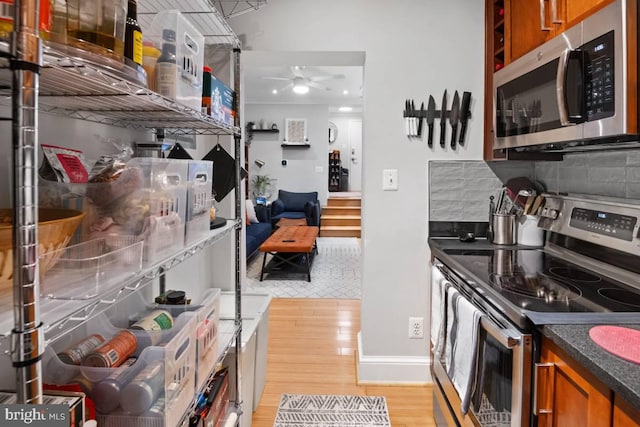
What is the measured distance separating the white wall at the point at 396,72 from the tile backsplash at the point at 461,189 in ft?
0.18

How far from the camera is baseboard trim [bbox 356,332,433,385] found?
244cm

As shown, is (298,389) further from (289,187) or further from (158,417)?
(289,187)

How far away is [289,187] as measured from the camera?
347 inches

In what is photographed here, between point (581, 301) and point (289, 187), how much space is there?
305 inches

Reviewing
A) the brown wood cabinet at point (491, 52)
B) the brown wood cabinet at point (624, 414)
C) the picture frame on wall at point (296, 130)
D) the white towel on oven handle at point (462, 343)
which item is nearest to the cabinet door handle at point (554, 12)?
the brown wood cabinet at point (491, 52)

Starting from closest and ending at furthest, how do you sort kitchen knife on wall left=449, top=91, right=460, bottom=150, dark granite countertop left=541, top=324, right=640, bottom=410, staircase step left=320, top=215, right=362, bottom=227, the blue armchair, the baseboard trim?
dark granite countertop left=541, top=324, right=640, bottom=410 < kitchen knife on wall left=449, top=91, right=460, bottom=150 < the baseboard trim < the blue armchair < staircase step left=320, top=215, right=362, bottom=227

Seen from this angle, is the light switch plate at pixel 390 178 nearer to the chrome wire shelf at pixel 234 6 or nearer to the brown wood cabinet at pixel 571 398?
the chrome wire shelf at pixel 234 6

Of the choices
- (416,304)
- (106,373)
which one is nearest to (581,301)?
(416,304)

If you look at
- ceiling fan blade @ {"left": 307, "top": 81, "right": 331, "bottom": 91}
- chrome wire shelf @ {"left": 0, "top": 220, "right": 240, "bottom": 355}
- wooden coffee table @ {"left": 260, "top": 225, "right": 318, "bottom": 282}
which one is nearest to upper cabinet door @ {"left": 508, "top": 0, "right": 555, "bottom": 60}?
chrome wire shelf @ {"left": 0, "top": 220, "right": 240, "bottom": 355}

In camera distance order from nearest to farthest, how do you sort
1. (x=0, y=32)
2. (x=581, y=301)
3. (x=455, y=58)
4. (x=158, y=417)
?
(x=0, y=32), (x=158, y=417), (x=581, y=301), (x=455, y=58)

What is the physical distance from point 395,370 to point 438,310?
0.67 meters

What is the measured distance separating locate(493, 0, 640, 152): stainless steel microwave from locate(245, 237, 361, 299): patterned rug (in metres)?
2.74

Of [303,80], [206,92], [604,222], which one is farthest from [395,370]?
[303,80]

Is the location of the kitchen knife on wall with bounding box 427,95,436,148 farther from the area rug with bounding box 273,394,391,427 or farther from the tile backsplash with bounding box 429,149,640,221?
the area rug with bounding box 273,394,391,427
